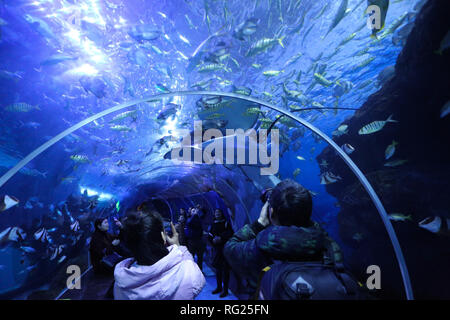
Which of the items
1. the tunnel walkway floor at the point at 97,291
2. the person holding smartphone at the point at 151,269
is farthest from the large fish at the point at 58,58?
the tunnel walkway floor at the point at 97,291

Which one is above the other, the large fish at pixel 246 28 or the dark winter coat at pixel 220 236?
the large fish at pixel 246 28

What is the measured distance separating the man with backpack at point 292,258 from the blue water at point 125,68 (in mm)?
4610

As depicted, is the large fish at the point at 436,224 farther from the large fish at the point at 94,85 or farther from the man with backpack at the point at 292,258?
the large fish at the point at 94,85

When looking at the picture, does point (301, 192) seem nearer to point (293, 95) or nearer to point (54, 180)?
point (293, 95)

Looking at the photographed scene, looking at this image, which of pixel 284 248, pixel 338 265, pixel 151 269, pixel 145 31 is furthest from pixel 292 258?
pixel 145 31

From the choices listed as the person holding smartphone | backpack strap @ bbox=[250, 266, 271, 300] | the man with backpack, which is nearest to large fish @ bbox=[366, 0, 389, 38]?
the man with backpack

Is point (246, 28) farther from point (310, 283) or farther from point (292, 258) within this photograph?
point (310, 283)

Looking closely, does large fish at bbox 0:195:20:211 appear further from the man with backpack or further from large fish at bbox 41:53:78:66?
the man with backpack

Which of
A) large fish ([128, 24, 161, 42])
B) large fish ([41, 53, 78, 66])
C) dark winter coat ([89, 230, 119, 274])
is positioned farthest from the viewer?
large fish ([41, 53, 78, 66])

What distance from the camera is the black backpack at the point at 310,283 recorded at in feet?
4.47

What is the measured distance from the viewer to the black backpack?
1.36m

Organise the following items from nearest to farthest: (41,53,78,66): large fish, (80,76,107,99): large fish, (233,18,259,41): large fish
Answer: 1. (233,18,259,41): large fish
2. (41,53,78,66): large fish
3. (80,76,107,99): large fish

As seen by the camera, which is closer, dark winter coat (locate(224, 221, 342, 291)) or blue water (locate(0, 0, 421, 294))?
dark winter coat (locate(224, 221, 342, 291))

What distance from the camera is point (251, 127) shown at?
25.9ft
